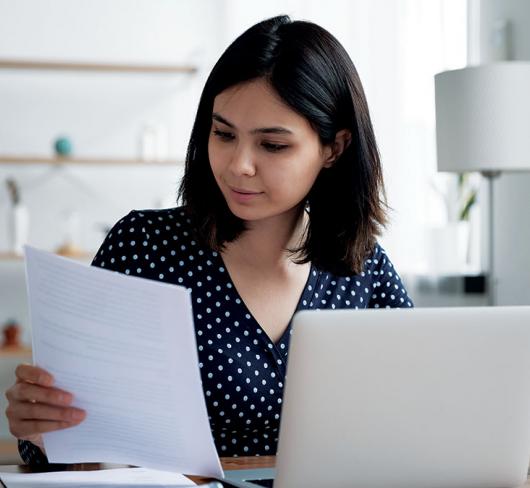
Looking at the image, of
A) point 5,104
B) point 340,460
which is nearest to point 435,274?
point 5,104

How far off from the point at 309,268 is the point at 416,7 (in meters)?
2.33

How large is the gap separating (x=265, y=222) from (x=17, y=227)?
2.55m

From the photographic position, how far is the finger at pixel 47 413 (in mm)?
1017

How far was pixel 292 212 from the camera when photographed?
64.9 inches

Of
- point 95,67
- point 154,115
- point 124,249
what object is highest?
point 95,67

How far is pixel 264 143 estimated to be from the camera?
4.69 feet

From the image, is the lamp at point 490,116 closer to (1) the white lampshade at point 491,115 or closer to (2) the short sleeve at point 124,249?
(1) the white lampshade at point 491,115

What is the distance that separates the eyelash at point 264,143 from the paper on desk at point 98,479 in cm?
54

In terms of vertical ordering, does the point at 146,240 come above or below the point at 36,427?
above

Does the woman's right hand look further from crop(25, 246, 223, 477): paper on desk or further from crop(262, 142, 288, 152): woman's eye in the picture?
crop(262, 142, 288, 152): woman's eye

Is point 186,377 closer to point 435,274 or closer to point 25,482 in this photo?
point 25,482

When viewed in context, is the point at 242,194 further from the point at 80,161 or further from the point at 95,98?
the point at 95,98

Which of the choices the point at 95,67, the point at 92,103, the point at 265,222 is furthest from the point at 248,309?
the point at 92,103

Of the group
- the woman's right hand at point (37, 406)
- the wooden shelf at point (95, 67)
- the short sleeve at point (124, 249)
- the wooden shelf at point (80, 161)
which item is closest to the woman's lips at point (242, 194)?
the short sleeve at point (124, 249)
